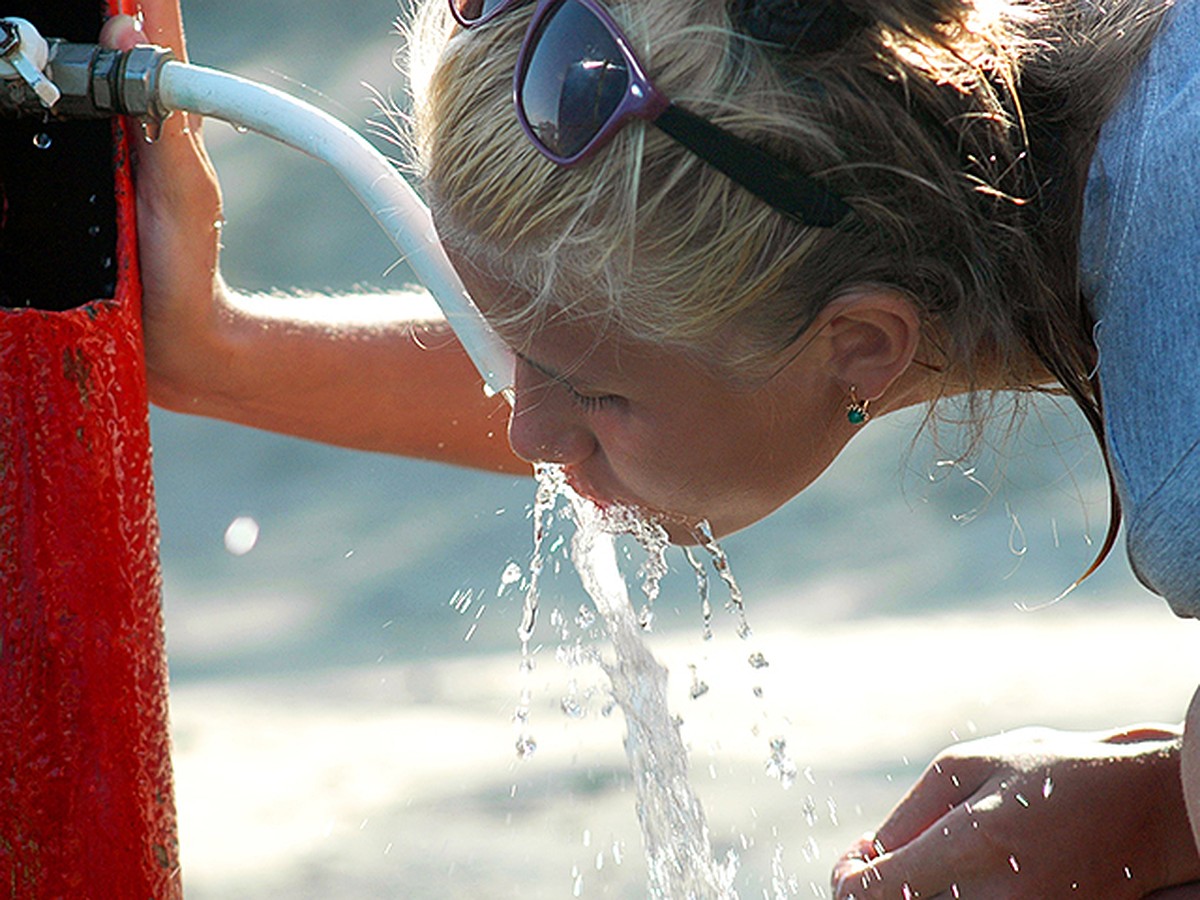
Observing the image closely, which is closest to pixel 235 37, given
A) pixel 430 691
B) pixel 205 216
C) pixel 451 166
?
pixel 430 691

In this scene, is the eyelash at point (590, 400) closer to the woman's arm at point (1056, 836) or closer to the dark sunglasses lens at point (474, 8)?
the dark sunglasses lens at point (474, 8)

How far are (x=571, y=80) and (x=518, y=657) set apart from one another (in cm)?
209

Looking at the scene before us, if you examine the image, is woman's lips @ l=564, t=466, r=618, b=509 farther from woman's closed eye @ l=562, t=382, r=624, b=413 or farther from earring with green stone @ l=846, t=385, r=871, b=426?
earring with green stone @ l=846, t=385, r=871, b=426

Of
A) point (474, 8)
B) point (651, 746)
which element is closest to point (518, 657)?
point (651, 746)

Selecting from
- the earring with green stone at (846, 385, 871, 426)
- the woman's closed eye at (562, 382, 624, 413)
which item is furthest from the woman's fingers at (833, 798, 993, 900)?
the woman's closed eye at (562, 382, 624, 413)

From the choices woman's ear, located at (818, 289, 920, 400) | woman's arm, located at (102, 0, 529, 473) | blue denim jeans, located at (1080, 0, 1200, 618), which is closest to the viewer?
blue denim jeans, located at (1080, 0, 1200, 618)

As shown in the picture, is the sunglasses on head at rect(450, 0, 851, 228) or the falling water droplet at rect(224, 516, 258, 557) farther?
the falling water droplet at rect(224, 516, 258, 557)

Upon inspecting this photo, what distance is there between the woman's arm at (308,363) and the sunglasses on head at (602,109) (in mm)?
424

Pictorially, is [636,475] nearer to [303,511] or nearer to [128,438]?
[128,438]

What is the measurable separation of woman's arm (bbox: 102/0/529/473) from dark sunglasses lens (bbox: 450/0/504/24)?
12.7 inches

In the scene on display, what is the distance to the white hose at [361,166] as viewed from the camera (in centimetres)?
138

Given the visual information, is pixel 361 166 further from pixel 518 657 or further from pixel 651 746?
pixel 518 657

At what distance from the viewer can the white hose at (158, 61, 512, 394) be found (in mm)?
1383

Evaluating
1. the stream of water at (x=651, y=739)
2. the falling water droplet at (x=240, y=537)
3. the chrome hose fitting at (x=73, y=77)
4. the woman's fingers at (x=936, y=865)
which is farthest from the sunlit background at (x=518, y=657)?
the chrome hose fitting at (x=73, y=77)
